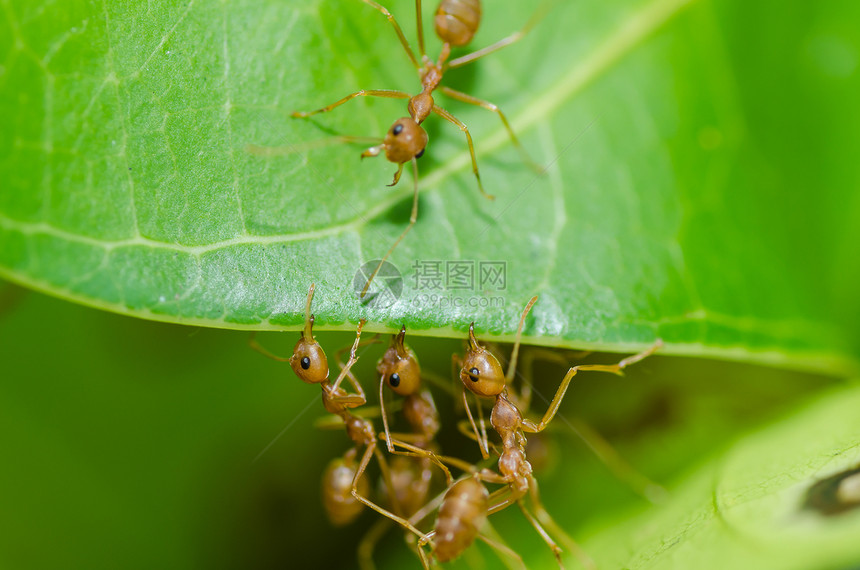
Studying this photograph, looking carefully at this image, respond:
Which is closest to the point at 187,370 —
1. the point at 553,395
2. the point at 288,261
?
the point at 288,261

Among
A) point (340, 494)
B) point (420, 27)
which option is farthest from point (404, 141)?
point (340, 494)

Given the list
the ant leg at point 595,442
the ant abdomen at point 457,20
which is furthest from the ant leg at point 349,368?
the ant abdomen at point 457,20

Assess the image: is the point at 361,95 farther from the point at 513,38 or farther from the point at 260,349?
the point at 260,349

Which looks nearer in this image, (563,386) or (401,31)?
(401,31)

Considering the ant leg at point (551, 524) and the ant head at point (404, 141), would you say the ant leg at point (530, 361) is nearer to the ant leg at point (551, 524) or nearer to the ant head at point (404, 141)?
the ant leg at point (551, 524)

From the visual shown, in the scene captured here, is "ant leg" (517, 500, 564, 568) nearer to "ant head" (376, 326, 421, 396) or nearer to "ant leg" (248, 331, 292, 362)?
"ant head" (376, 326, 421, 396)

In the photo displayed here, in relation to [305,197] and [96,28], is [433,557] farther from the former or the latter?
[96,28]

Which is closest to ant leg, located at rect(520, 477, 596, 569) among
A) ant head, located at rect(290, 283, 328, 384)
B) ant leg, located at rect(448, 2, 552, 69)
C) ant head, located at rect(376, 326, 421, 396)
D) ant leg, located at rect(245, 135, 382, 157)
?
ant head, located at rect(376, 326, 421, 396)
